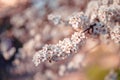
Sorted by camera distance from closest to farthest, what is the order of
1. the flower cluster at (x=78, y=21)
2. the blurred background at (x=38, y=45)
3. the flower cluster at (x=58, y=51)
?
the flower cluster at (x=58, y=51) → the flower cluster at (x=78, y=21) → the blurred background at (x=38, y=45)

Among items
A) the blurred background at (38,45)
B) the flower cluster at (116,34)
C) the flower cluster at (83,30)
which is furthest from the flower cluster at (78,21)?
the blurred background at (38,45)

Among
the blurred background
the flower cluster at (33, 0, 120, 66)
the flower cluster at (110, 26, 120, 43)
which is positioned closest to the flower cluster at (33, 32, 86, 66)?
the flower cluster at (33, 0, 120, 66)

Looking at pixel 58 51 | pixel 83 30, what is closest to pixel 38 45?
pixel 83 30

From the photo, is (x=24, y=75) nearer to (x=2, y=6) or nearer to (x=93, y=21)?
(x=2, y=6)

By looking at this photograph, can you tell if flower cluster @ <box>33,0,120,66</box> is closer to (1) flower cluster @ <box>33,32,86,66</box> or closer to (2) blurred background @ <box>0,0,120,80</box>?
(1) flower cluster @ <box>33,32,86,66</box>

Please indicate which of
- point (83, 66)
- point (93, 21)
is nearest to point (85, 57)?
point (83, 66)

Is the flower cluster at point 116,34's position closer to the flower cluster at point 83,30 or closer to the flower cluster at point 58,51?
the flower cluster at point 83,30

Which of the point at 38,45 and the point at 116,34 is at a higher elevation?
the point at 38,45

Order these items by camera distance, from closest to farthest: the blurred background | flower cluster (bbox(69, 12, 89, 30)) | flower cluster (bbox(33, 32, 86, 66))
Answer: flower cluster (bbox(33, 32, 86, 66)) → flower cluster (bbox(69, 12, 89, 30)) → the blurred background

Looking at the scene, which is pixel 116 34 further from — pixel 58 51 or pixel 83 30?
pixel 58 51
